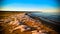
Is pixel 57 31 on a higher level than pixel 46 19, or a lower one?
lower

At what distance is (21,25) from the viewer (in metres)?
1.45

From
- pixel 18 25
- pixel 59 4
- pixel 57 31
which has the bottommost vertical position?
pixel 57 31

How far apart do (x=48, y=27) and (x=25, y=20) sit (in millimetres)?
410

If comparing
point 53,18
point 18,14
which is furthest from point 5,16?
point 53,18

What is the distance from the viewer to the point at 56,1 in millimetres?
1506

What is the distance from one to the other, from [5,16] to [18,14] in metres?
0.23

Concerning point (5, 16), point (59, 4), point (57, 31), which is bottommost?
point (57, 31)

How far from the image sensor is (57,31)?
1452mm

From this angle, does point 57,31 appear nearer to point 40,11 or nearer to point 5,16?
point 40,11

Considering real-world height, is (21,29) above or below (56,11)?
below

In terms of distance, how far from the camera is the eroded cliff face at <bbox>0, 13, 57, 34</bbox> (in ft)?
4.66

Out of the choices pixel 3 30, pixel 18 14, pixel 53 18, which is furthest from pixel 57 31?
pixel 3 30

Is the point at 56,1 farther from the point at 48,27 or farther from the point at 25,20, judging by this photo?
the point at 25,20

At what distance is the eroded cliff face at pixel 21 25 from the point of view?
1.42 meters
